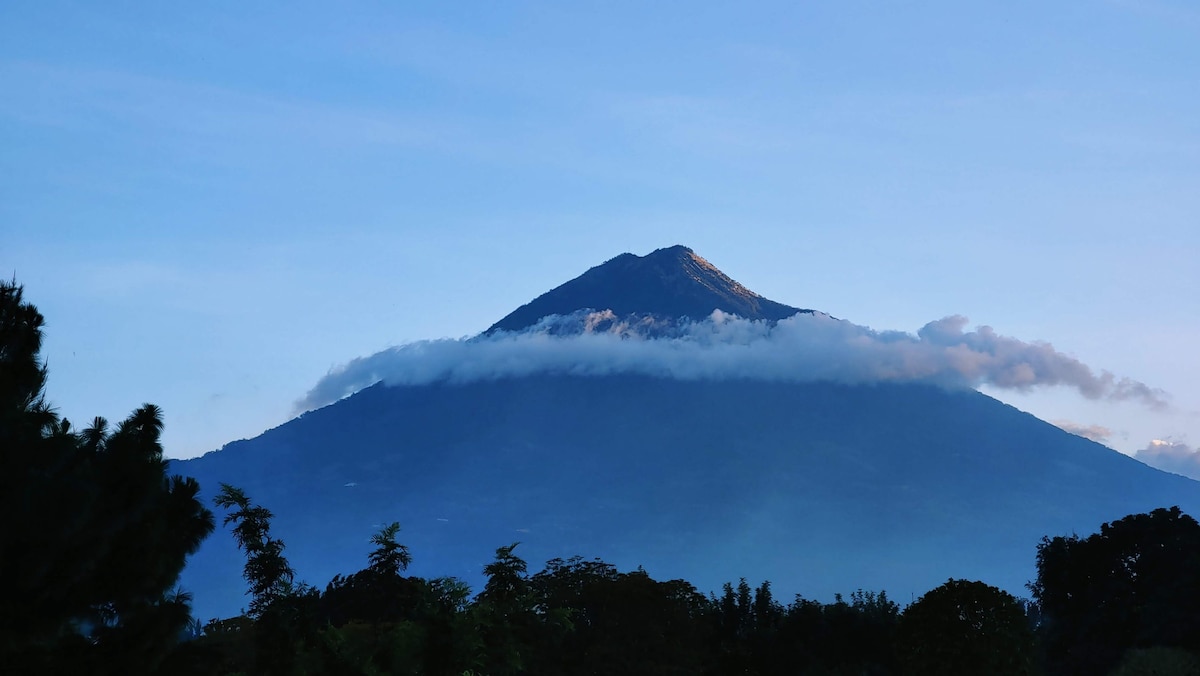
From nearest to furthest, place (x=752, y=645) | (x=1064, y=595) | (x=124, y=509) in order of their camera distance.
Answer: (x=124, y=509) → (x=752, y=645) → (x=1064, y=595)

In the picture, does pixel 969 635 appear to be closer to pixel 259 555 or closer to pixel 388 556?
pixel 388 556

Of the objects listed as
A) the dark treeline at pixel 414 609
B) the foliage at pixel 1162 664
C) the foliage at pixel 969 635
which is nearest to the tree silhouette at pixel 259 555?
the dark treeline at pixel 414 609

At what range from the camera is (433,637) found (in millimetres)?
36438

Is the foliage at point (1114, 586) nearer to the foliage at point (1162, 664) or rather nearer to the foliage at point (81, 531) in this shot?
the foliage at point (1162, 664)

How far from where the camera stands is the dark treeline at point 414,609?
2405 centimetres

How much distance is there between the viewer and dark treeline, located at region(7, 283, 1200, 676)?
78.9ft

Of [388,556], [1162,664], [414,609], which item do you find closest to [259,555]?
[414,609]

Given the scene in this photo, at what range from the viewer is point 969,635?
49.5m

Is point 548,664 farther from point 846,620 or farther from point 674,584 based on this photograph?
point 846,620

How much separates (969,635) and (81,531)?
1386 inches

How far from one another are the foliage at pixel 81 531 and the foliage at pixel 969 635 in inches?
1192

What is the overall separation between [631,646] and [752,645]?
11685 millimetres

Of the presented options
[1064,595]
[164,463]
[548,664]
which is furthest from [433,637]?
[1064,595]

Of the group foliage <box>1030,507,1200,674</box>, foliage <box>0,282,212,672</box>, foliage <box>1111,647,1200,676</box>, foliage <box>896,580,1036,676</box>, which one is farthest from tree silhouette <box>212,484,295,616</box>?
foliage <box>1030,507,1200,674</box>
